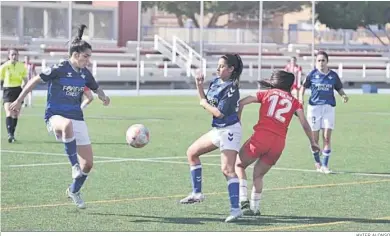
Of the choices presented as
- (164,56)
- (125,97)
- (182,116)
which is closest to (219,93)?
(182,116)

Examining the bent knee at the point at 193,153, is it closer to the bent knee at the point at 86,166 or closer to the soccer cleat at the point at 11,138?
the bent knee at the point at 86,166

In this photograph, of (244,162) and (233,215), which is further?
(244,162)

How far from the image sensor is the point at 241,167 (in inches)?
422

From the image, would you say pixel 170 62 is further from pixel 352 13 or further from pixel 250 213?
pixel 250 213

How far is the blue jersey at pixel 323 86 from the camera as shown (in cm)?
1572

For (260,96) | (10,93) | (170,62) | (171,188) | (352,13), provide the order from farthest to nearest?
(352,13) < (170,62) < (10,93) < (171,188) < (260,96)

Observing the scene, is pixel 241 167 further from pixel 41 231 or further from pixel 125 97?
pixel 125 97

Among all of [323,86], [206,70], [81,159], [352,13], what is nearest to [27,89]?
[81,159]

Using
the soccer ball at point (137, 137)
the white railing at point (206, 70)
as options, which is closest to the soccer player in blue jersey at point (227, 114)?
the soccer ball at point (137, 137)

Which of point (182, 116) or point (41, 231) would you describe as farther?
point (182, 116)

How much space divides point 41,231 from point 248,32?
2071 inches

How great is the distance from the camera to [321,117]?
622 inches

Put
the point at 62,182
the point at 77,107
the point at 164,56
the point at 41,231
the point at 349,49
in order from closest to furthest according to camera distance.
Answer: the point at 41,231, the point at 77,107, the point at 62,182, the point at 164,56, the point at 349,49

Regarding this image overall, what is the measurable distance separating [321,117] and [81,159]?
5870 mm
